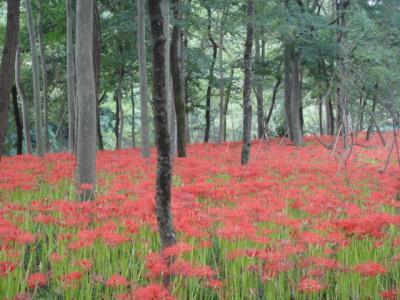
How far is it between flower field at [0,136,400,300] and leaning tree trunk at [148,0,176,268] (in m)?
0.33

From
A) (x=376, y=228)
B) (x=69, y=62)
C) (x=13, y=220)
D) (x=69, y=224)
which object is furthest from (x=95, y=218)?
(x=69, y=62)

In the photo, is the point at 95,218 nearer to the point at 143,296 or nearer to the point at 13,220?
the point at 13,220

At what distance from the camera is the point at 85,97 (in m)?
7.98

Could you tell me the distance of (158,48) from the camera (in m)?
4.34

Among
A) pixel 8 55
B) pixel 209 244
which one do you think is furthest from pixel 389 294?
pixel 8 55

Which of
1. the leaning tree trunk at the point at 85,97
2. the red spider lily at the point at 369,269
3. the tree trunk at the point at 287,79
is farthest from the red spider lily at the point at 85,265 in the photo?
the tree trunk at the point at 287,79

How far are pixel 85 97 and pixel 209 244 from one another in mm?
4175

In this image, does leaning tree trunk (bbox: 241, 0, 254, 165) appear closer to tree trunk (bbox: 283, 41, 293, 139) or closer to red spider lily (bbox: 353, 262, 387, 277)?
tree trunk (bbox: 283, 41, 293, 139)

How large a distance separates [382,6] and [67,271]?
2031 cm

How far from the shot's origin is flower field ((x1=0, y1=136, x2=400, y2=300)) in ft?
13.3

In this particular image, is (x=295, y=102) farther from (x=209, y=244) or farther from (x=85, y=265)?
(x=85, y=265)

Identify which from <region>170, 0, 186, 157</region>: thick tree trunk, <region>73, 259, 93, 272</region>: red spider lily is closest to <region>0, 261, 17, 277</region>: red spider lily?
<region>73, 259, 93, 272</region>: red spider lily

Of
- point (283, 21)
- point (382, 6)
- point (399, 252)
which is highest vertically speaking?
point (382, 6)

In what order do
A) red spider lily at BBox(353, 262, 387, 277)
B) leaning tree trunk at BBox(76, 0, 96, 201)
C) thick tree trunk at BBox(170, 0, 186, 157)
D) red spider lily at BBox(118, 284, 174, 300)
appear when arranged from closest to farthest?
red spider lily at BBox(118, 284, 174, 300) → red spider lily at BBox(353, 262, 387, 277) → leaning tree trunk at BBox(76, 0, 96, 201) → thick tree trunk at BBox(170, 0, 186, 157)
